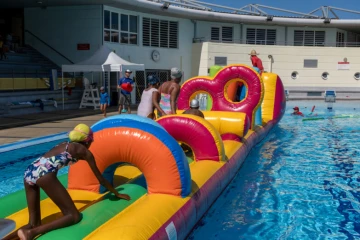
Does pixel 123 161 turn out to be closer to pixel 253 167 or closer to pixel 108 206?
pixel 108 206

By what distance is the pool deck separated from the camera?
32.5 ft

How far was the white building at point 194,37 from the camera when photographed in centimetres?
1888

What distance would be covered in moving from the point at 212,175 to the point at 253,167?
2654 millimetres

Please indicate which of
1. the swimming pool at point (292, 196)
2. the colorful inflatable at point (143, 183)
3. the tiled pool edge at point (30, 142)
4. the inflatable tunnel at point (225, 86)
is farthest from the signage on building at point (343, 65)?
the colorful inflatable at point (143, 183)

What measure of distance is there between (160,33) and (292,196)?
16.9 meters

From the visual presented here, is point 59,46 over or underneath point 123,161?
over

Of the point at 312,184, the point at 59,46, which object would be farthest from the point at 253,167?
the point at 59,46

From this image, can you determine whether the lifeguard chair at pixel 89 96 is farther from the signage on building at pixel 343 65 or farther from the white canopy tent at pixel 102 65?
the signage on building at pixel 343 65

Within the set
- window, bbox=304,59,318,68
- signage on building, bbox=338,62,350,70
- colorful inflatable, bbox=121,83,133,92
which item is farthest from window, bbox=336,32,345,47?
colorful inflatable, bbox=121,83,133,92

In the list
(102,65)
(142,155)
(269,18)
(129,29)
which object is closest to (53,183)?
(142,155)

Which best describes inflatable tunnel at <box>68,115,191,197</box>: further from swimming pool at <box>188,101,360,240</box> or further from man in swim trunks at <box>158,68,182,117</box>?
man in swim trunks at <box>158,68,182,117</box>

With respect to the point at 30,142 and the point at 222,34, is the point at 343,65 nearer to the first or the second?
the point at 222,34

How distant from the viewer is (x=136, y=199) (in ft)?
14.0

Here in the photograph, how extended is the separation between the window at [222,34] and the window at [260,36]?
1.22m
